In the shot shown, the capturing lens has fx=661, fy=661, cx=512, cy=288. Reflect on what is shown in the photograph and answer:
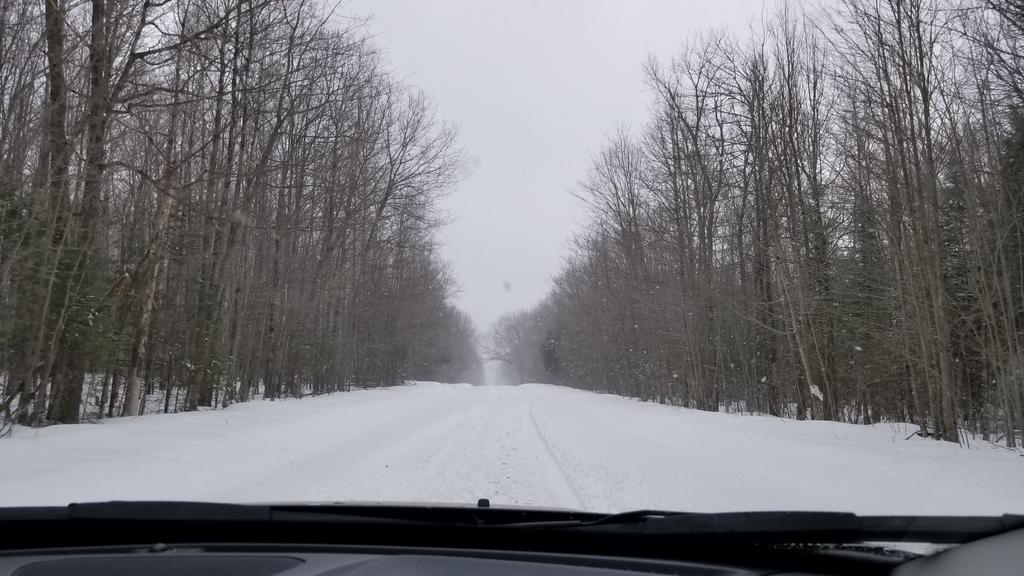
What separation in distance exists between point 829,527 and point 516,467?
23.0 feet

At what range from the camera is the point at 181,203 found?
14742 mm

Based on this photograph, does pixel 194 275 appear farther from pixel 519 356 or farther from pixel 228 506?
pixel 519 356

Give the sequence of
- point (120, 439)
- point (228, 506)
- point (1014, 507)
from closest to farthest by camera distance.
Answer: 1. point (228, 506)
2. point (1014, 507)
3. point (120, 439)

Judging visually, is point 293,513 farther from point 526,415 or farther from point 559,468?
point 526,415

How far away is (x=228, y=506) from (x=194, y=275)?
1745 cm

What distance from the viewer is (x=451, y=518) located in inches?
121

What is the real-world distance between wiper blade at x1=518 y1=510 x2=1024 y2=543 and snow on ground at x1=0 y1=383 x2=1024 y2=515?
171 cm

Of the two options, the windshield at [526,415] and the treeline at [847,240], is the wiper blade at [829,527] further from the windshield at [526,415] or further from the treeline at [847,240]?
the treeline at [847,240]

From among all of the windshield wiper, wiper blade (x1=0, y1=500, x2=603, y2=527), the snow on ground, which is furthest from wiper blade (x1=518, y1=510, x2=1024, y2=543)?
the snow on ground

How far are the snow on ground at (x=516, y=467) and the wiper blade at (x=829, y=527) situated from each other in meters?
1.71

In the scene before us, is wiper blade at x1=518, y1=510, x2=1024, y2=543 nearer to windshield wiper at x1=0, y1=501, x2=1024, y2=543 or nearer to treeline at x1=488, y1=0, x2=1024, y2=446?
windshield wiper at x1=0, y1=501, x2=1024, y2=543

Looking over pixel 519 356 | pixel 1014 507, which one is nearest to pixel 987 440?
pixel 1014 507

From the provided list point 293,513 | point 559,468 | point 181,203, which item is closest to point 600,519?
point 293,513

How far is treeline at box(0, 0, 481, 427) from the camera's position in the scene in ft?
34.9
